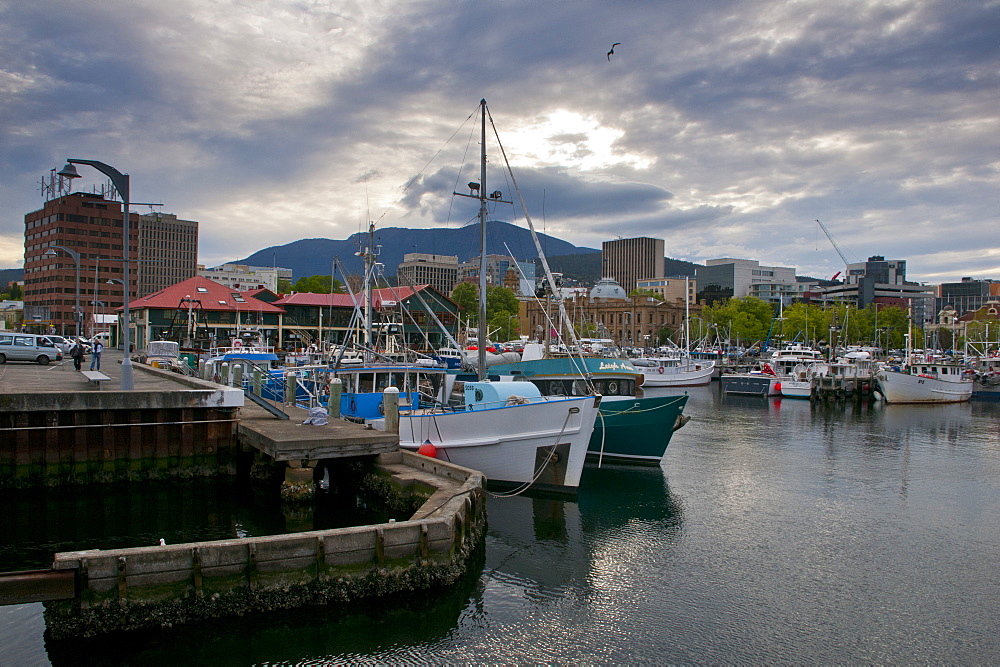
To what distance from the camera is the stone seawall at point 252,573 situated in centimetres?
1117

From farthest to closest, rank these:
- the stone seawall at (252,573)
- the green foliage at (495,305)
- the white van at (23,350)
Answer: the green foliage at (495,305), the white van at (23,350), the stone seawall at (252,573)

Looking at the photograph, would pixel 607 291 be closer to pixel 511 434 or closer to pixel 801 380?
pixel 801 380

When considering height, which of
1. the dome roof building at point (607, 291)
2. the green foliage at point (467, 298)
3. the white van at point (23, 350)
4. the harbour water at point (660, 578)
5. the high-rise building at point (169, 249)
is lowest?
the harbour water at point (660, 578)

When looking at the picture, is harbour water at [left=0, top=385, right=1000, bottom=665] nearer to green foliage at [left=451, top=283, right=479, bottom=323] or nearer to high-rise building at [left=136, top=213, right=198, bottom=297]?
green foliage at [left=451, top=283, right=479, bottom=323]

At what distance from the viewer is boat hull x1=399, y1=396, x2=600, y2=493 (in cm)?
2141

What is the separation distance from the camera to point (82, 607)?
36.3ft

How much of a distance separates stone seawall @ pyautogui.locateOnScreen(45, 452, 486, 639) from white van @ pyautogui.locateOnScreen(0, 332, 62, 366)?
107 ft

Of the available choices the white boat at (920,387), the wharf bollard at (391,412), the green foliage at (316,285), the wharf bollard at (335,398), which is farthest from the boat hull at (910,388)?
the green foliage at (316,285)

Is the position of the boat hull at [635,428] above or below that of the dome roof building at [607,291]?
below

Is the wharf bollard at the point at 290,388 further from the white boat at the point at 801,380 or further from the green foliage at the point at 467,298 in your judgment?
the green foliage at the point at 467,298

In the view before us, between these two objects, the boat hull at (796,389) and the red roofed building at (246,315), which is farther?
the red roofed building at (246,315)

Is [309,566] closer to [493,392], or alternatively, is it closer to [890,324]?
[493,392]

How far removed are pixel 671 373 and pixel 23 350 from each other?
61410mm

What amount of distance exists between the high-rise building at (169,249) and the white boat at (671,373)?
145169 millimetres
